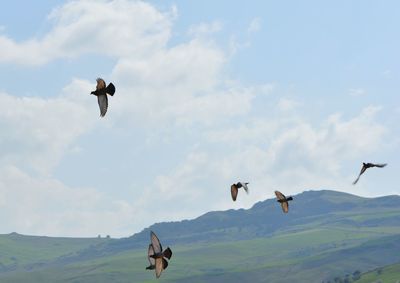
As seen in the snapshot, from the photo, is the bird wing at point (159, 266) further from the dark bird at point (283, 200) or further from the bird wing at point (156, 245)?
the dark bird at point (283, 200)

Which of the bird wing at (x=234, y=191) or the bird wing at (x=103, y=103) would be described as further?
the bird wing at (x=234, y=191)

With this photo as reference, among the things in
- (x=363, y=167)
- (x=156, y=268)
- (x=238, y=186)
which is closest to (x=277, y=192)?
(x=238, y=186)

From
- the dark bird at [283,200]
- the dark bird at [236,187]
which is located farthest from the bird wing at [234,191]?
the dark bird at [283,200]

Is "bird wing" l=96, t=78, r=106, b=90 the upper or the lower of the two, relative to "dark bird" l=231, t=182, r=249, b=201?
upper

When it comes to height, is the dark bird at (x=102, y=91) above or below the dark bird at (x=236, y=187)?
above

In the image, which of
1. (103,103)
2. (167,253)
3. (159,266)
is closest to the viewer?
(167,253)

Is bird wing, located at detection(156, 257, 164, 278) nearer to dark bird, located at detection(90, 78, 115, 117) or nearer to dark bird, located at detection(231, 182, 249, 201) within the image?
dark bird, located at detection(90, 78, 115, 117)

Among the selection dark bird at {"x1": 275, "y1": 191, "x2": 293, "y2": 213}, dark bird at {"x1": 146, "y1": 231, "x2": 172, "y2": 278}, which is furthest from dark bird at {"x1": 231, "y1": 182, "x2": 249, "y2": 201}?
dark bird at {"x1": 146, "y1": 231, "x2": 172, "y2": 278}

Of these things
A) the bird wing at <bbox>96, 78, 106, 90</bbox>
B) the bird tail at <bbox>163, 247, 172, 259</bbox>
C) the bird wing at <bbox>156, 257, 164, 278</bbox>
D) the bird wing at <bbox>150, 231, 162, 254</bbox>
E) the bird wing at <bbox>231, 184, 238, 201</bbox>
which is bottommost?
the bird wing at <bbox>156, 257, 164, 278</bbox>

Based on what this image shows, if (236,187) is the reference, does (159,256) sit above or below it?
below

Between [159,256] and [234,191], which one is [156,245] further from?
[234,191]

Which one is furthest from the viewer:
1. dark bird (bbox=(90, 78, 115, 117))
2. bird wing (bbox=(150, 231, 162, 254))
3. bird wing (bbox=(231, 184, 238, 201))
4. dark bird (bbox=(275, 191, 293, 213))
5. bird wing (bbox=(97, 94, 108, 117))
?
dark bird (bbox=(275, 191, 293, 213))

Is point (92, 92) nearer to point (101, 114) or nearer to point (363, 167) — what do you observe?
point (101, 114)

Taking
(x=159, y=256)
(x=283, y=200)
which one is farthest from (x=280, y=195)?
(x=159, y=256)
